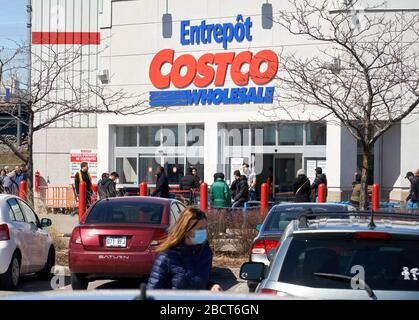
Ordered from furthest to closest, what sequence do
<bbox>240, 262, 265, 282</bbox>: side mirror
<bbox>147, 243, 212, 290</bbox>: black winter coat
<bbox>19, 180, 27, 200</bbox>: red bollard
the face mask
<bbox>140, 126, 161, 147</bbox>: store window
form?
<bbox>140, 126, 161, 147</bbox>: store window, <bbox>19, 180, 27, 200</bbox>: red bollard, <bbox>240, 262, 265, 282</bbox>: side mirror, the face mask, <bbox>147, 243, 212, 290</bbox>: black winter coat

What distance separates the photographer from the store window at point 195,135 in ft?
106

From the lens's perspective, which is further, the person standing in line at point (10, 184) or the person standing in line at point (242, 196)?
the person standing in line at point (10, 184)

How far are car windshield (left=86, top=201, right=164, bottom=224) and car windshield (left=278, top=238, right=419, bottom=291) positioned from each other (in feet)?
22.5

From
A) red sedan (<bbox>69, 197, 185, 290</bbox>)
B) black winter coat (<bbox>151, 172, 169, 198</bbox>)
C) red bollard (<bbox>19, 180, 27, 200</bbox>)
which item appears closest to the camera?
red sedan (<bbox>69, 197, 185, 290</bbox>)

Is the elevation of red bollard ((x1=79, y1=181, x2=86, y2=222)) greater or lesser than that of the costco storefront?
lesser

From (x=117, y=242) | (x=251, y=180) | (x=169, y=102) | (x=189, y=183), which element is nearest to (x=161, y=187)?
(x=189, y=183)

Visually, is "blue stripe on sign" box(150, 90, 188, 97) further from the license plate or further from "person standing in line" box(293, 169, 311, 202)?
the license plate

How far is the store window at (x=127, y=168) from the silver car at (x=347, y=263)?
2827cm

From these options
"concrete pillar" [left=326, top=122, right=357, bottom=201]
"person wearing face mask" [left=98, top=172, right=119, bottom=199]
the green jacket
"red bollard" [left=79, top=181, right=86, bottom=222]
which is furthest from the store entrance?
"red bollard" [left=79, top=181, right=86, bottom=222]

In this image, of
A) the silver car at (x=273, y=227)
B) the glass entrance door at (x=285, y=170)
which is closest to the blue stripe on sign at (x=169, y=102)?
the glass entrance door at (x=285, y=170)

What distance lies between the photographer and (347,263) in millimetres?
5727

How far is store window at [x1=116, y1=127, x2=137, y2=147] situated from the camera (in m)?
34.1

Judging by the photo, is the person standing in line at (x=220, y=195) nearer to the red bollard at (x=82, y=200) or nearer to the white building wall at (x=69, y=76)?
the red bollard at (x=82, y=200)

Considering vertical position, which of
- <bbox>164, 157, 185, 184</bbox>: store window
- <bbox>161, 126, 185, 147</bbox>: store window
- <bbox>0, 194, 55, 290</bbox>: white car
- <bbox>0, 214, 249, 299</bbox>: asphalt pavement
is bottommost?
<bbox>0, 214, 249, 299</bbox>: asphalt pavement
